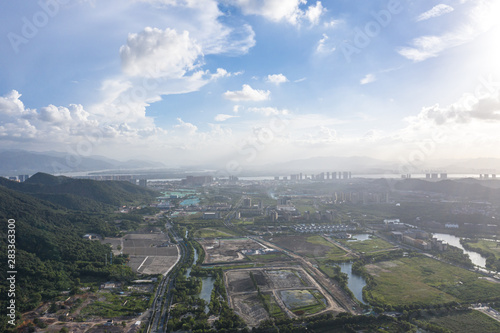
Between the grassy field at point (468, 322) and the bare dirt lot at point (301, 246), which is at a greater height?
the bare dirt lot at point (301, 246)

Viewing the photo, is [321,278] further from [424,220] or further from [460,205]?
[460,205]

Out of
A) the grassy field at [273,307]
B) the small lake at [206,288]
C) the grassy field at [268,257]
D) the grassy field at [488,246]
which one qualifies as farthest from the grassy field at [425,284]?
the small lake at [206,288]

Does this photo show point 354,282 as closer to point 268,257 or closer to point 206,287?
point 268,257

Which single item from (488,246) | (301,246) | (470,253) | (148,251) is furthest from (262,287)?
(488,246)

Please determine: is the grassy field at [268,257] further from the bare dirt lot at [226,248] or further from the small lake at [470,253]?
the small lake at [470,253]

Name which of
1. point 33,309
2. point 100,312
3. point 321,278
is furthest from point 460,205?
point 33,309

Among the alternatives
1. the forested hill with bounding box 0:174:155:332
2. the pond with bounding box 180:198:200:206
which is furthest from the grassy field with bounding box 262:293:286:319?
the pond with bounding box 180:198:200:206

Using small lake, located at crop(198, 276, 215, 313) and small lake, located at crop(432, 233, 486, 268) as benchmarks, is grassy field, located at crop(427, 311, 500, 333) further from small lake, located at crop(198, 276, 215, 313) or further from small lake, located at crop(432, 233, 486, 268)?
small lake, located at crop(198, 276, 215, 313)
